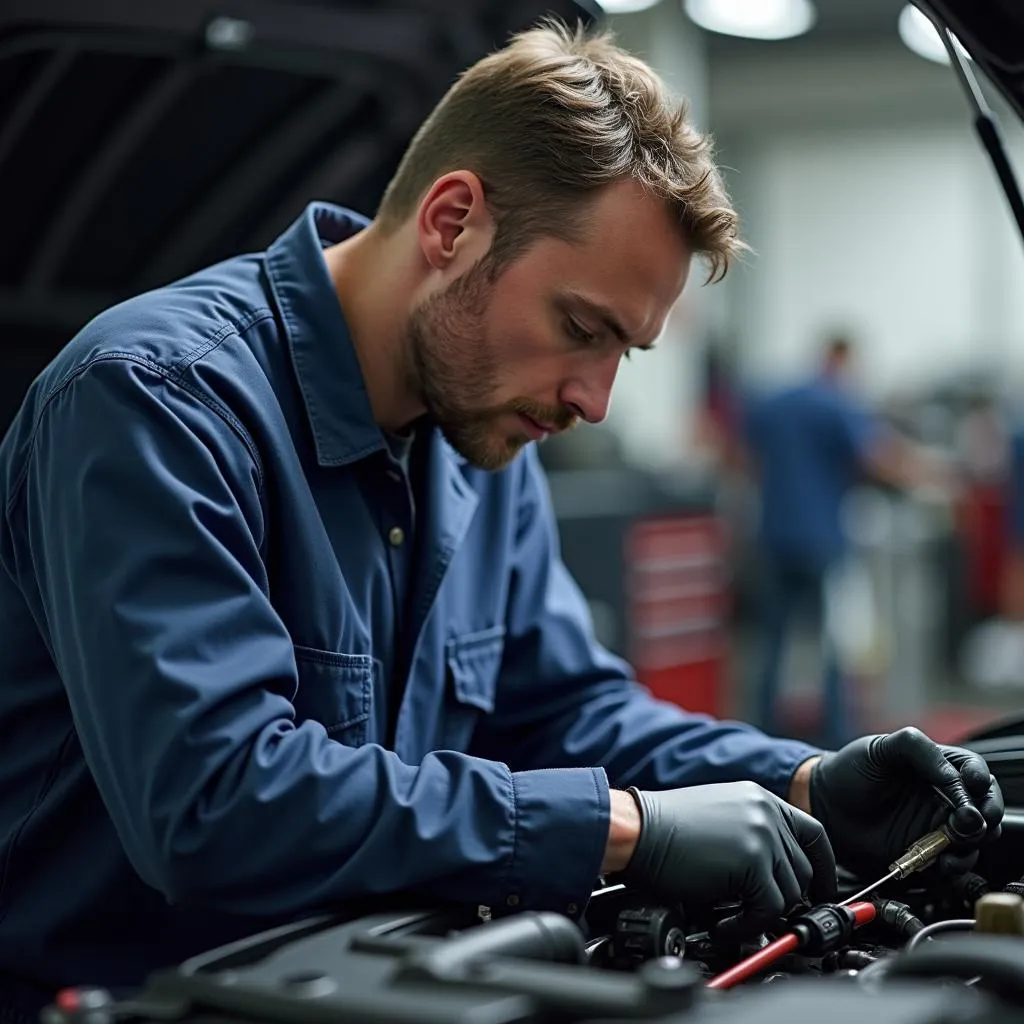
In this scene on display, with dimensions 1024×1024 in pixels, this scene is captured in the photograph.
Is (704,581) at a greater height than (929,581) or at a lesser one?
greater

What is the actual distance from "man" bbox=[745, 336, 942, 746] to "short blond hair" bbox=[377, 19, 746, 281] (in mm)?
3878

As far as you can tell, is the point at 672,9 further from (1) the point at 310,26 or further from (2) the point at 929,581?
(1) the point at 310,26

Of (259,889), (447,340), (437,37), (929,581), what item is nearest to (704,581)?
(929,581)

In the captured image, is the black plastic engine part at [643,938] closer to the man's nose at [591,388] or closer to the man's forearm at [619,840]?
the man's forearm at [619,840]

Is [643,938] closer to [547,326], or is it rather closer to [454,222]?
[547,326]

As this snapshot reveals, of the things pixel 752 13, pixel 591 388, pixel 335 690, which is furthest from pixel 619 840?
pixel 752 13

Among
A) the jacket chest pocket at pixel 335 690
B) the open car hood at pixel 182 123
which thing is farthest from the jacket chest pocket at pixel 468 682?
the open car hood at pixel 182 123

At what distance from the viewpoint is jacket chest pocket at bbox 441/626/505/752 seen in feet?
4.43

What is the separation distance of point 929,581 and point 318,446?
5.59m

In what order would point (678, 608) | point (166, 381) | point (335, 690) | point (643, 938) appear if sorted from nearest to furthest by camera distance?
point (643, 938)
point (166, 381)
point (335, 690)
point (678, 608)

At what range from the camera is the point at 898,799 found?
123cm

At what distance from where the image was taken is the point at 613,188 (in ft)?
3.93

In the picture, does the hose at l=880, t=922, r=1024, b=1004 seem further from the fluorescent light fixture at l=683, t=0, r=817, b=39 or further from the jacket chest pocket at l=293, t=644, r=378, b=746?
the fluorescent light fixture at l=683, t=0, r=817, b=39

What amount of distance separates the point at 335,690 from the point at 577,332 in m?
0.37
